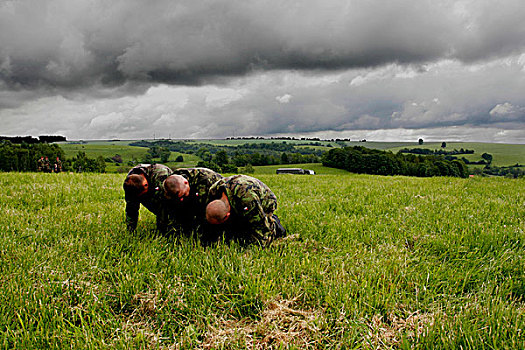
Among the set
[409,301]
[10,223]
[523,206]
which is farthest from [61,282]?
[523,206]

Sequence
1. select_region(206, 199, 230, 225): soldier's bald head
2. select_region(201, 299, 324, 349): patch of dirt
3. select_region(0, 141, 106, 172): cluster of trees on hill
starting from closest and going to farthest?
select_region(201, 299, 324, 349): patch of dirt → select_region(206, 199, 230, 225): soldier's bald head → select_region(0, 141, 106, 172): cluster of trees on hill

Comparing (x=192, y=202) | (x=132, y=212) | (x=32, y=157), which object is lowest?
(x=132, y=212)

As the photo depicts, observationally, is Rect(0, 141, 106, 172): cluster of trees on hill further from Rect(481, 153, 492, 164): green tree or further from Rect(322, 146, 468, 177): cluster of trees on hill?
Rect(481, 153, 492, 164): green tree

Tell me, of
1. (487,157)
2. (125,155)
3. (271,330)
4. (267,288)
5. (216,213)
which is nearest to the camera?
(271,330)

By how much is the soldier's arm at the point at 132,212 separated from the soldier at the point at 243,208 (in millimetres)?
1774

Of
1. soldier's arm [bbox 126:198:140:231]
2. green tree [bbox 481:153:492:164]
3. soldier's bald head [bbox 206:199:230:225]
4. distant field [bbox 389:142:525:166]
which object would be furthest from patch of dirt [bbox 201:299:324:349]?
green tree [bbox 481:153:492:164]

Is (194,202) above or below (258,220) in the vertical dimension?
above

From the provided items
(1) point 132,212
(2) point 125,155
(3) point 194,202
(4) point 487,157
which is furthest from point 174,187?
(4) point 487,157

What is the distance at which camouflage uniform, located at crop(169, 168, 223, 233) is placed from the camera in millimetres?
4887

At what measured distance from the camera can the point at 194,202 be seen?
4.98 m

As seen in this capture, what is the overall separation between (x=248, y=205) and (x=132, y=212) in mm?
2536

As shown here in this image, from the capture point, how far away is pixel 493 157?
116 m

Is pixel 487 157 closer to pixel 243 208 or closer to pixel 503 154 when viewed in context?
pixel 503 154

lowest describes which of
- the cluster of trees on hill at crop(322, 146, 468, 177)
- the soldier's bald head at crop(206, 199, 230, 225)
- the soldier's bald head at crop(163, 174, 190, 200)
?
the cluster of trees on hill at crop(322, 146, 468, 177)
